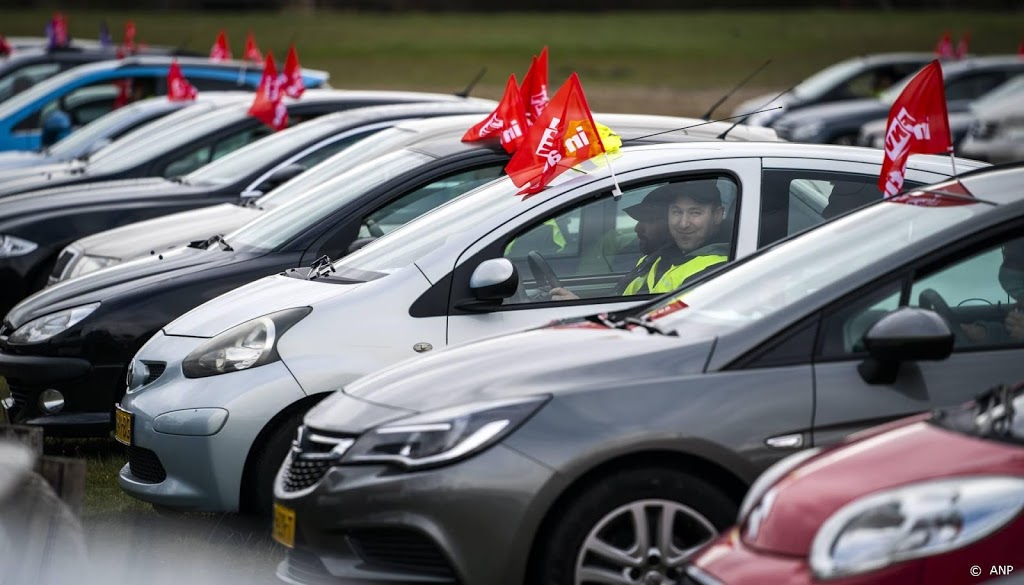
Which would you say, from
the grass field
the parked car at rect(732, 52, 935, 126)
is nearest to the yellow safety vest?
the parked car at rect(732, 52, 935, 126)

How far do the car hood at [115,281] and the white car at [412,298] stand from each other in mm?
900

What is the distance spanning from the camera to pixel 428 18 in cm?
7269

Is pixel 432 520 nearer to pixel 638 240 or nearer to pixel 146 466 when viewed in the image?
pixel 146 466

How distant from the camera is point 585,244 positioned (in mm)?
6176

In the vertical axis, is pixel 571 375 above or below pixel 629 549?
above

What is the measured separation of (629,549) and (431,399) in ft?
2.39

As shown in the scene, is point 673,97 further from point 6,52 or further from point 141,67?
point 141,67

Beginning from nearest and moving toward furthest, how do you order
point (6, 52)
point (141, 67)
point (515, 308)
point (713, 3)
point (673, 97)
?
point (515, 308), point (141, 67), point (6, 52), point (673, 97), point (713, 3)

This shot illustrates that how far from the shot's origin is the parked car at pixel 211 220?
8.59m

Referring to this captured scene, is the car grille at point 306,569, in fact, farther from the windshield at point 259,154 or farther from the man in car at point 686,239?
the windshield at point 259,154

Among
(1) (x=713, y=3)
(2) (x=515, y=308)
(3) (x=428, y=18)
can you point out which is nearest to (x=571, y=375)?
(2) (x=515, y=308)

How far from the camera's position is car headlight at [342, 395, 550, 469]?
4.14m

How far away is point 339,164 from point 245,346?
343 centimetres

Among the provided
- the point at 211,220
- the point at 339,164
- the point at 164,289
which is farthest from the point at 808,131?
the point at 164,289
